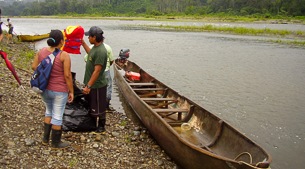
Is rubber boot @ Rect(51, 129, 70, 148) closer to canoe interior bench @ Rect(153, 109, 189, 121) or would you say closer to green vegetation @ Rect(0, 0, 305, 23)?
canoe interior bench @ Rect(153, 109, 189, 121)

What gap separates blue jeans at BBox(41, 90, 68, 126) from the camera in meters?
5.33

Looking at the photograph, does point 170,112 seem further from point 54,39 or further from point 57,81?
point 54,39

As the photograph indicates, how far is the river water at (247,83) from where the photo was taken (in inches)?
360

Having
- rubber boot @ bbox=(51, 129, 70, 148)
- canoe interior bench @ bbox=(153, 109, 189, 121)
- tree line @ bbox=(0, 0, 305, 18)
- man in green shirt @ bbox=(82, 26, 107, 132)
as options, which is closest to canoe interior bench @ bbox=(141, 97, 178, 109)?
canoe interior bench @ bbox=(153, 109, 189, 121)

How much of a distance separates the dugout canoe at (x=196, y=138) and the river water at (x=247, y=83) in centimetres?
174

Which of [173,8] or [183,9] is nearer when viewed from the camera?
[183,9]

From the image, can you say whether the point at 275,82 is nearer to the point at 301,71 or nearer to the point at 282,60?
the point at 301,71

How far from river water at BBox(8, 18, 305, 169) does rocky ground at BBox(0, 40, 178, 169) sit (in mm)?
3103

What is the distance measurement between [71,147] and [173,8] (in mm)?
111649

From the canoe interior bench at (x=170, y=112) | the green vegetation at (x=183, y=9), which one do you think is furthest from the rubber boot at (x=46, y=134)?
the green vegetation at (x=183, y=9)

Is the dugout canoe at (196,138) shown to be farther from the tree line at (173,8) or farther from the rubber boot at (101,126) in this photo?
the tree line at (173,8)

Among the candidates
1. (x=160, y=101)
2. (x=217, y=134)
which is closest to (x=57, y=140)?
(x=217, y=134)

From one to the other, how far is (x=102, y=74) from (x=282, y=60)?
18581 mm

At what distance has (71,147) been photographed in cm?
610
